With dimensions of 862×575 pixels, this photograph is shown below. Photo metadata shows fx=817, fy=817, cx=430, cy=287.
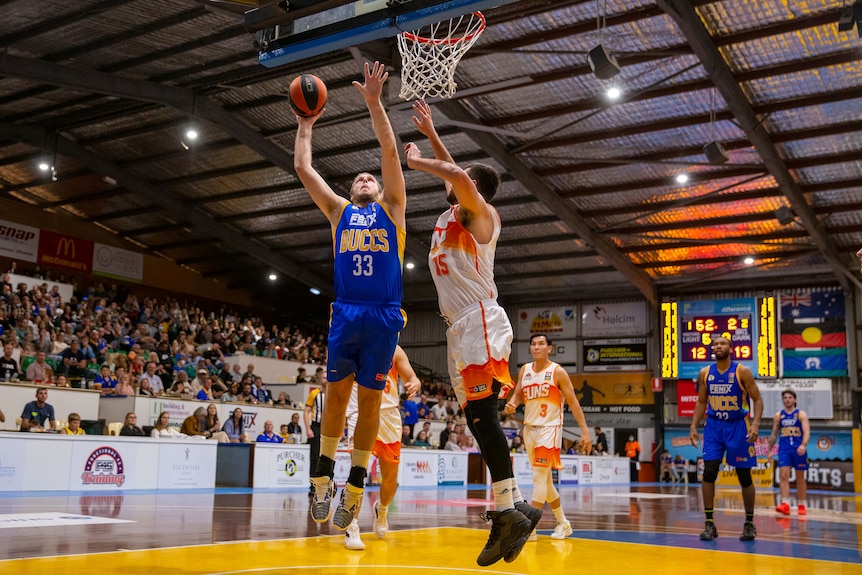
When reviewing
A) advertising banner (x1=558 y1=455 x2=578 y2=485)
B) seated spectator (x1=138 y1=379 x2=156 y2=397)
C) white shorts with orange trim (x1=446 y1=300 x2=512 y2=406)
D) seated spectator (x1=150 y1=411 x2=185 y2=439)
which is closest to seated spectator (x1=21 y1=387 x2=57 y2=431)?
seated spectator (x1=150 y1=411 x2=185 y2=439)

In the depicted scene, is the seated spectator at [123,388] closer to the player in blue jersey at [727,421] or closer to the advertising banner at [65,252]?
the player in blue jersey at [727,421]

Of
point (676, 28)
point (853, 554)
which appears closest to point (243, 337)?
point (676, 28)

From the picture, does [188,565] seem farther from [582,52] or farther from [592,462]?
[592,462]

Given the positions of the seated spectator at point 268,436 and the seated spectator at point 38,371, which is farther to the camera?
the seated spectator at point 268,436

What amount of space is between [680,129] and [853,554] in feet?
54.5

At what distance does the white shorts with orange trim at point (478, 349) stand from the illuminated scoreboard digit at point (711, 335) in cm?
2724

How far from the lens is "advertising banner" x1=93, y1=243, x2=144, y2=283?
31781 millimetres

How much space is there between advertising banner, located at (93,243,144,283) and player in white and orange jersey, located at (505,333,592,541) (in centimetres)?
2597

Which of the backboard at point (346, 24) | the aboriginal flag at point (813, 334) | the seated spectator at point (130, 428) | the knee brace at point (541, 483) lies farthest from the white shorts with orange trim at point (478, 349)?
the aboriginal flag at point (813, 334)

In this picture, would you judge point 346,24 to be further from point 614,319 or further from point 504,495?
point 614,319

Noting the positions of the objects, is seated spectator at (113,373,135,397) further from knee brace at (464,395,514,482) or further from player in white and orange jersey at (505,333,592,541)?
knee brace at (464,395,514,482)

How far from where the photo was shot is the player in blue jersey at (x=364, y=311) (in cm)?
555

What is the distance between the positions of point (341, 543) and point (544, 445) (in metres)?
2.93

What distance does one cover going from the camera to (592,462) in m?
28.7
